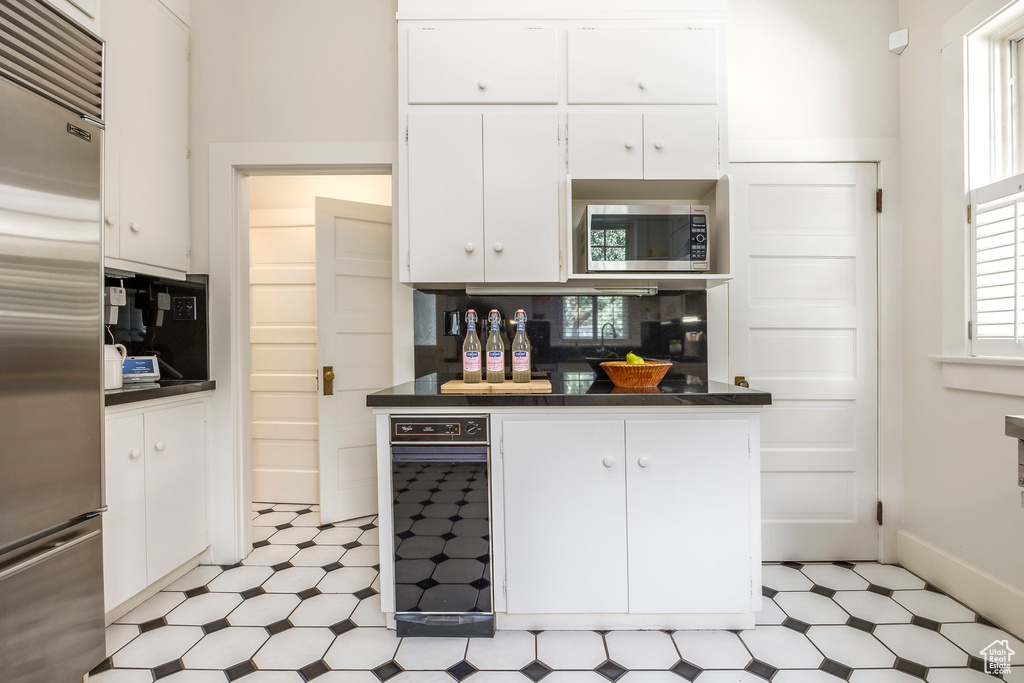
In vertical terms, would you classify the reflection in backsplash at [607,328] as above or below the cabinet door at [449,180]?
below

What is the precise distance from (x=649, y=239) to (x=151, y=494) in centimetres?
234

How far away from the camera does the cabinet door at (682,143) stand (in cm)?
212

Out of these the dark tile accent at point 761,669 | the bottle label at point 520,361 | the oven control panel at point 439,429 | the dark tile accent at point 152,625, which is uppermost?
the bottle label at point 520,361

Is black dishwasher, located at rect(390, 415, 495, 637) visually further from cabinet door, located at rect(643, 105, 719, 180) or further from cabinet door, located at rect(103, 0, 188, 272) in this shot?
cabinet door, located at rect(103, 0, 188, 272)

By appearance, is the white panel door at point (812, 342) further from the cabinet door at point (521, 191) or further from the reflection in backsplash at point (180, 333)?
the reflection in backsplash at point (180, 333)

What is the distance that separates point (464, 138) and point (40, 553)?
1.97 metres

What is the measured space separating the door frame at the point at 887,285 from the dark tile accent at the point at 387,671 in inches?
90.9

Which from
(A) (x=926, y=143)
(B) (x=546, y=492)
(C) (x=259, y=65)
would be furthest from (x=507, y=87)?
(A) (x=926, y=143)

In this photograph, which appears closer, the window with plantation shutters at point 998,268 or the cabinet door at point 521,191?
the window with plantation shutters at point 998,268

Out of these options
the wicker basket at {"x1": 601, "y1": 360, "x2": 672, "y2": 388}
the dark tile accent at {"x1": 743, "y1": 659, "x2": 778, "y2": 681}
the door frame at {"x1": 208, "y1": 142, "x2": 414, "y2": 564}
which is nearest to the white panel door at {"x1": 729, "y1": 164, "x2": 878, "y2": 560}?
the wicker basket at {"x1": 601, "y1": 360, "x2": 672, "y2": 388}

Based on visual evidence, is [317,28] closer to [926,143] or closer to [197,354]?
[197,354]

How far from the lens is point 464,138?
2.12 m

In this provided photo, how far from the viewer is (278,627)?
1896 mm

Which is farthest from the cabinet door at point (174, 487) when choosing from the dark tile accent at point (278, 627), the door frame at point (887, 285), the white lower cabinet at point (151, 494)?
the door frame at point (887, 285)
